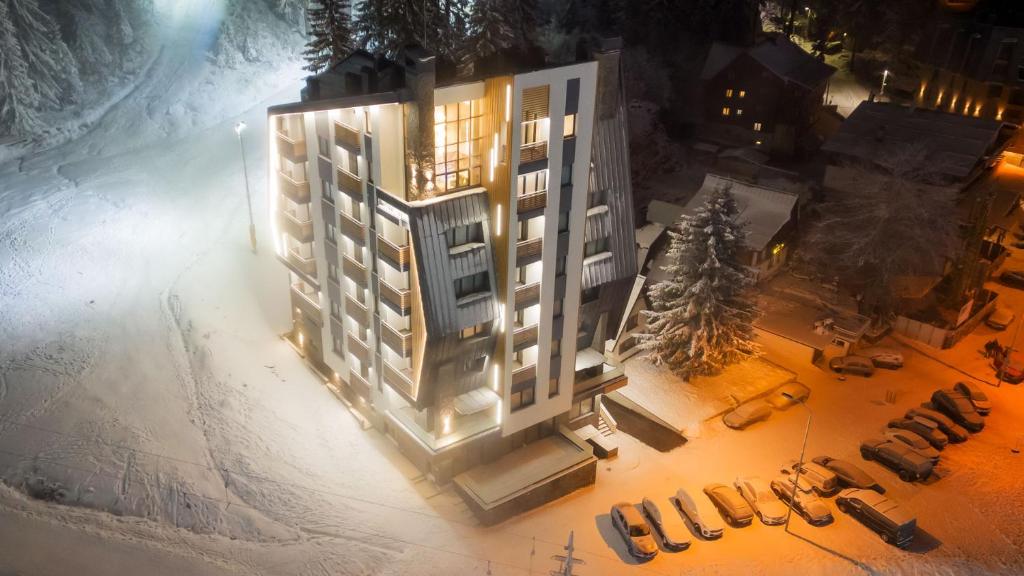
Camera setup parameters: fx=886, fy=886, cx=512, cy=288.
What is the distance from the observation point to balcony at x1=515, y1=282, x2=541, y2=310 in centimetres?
3850

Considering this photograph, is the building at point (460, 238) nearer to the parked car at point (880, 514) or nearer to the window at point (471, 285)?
the window at point (471, 285)

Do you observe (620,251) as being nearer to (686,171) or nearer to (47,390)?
(47,390)

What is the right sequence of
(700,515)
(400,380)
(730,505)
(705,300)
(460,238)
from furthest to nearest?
(705,300)
(730,505)
(700,515)
(400,380)
(460,238)

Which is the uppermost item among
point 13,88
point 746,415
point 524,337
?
point 13,88

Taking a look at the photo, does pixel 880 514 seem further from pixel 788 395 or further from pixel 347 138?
pixel 347 138

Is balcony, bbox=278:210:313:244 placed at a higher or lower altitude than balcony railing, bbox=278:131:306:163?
lower

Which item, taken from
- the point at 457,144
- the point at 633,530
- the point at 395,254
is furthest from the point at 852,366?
the point at 395,254

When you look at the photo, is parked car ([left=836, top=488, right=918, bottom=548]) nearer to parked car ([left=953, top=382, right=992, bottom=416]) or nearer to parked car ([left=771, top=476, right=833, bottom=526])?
parked car ([left=771, top=476, right=833, bottom=526])

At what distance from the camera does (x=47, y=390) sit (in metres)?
45.2

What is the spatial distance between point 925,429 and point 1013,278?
22.6 m

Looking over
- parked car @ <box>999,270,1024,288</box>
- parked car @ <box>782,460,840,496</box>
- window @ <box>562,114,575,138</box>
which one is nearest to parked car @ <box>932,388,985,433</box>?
parked car @ <box>782,460,840,496</box>

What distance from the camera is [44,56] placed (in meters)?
73.4

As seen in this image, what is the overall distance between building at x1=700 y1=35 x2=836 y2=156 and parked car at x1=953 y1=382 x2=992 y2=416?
103ft

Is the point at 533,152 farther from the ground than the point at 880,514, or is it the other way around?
the point at 533,152
